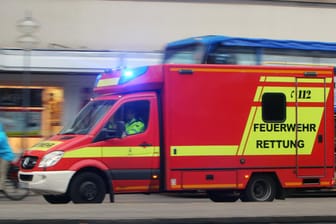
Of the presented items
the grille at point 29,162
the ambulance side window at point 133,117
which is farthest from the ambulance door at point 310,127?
the grille at point 29,162

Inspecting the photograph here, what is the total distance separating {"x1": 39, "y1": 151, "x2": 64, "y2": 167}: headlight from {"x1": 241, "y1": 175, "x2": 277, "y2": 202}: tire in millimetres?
3868

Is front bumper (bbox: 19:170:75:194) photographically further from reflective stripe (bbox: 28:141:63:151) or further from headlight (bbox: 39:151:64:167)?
reflective stripe (bbox: 28:141:63:151)

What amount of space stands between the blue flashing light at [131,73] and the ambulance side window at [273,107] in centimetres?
248

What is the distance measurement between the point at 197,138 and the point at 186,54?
467cm

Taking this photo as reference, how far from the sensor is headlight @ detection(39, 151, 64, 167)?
39.8 ft

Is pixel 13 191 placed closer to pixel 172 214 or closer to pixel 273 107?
pixel 172 214

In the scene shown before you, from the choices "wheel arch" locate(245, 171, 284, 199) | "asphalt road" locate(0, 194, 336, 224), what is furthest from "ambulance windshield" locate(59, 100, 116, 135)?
"wheel arch" locate(245, 171, 284, 199)

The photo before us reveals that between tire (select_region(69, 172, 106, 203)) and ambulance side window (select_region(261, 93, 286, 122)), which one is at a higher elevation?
ambulance side window (select_region(261, 93, 286, 122))

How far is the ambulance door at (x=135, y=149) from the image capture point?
12578 millimetres

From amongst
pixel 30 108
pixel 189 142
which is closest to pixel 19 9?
pixel 30 108

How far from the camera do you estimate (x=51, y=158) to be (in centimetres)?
1215

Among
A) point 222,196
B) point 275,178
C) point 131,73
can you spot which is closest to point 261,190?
point 275,178

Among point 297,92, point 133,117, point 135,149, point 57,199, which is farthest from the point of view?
point 297,92

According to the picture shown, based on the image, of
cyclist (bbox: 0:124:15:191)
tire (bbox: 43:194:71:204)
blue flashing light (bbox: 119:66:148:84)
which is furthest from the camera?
cyclist (bbox: 0:124:15:191)
